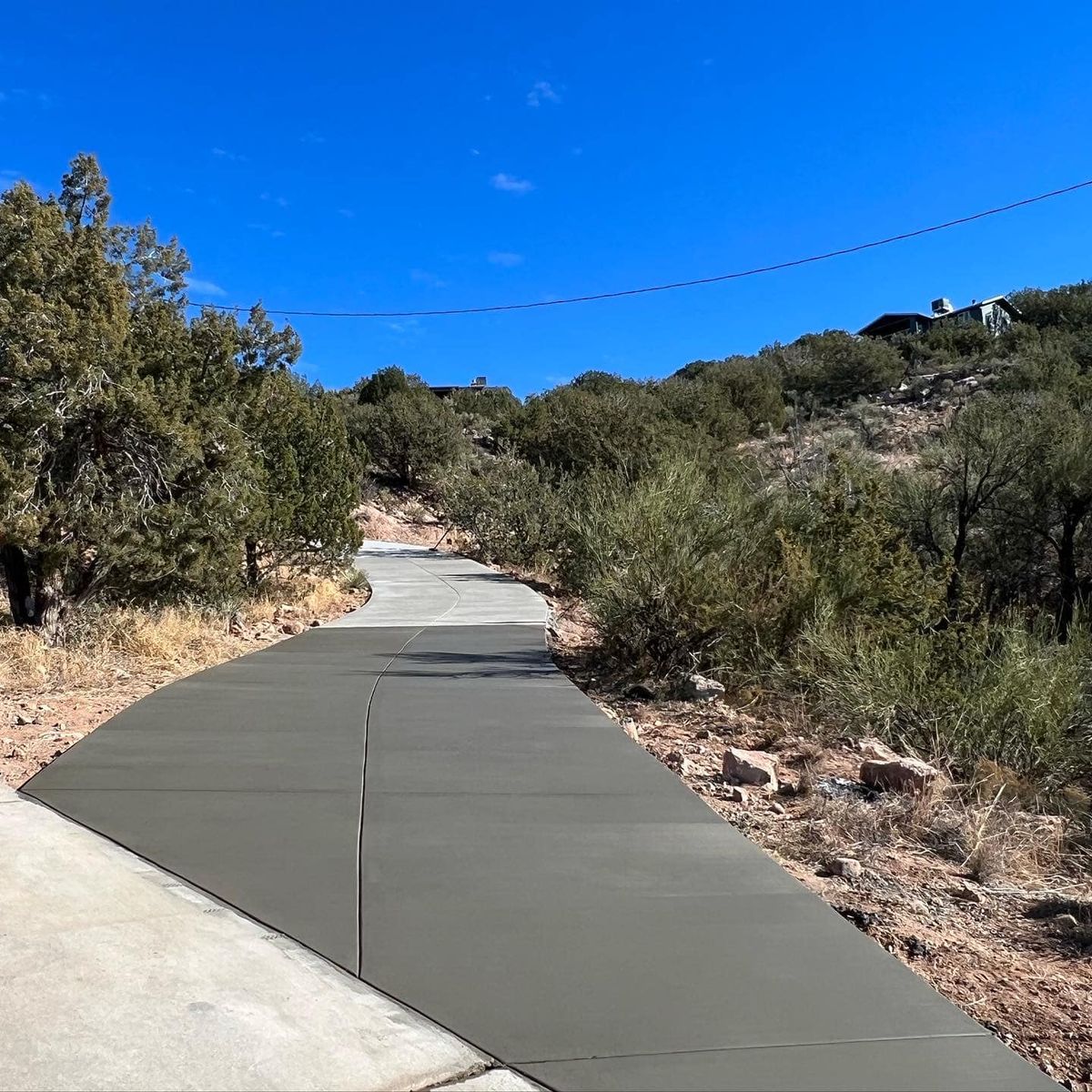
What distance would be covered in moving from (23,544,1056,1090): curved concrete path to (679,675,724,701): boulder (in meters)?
1.31

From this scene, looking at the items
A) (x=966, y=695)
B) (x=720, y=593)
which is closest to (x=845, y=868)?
(x=966, y=695)

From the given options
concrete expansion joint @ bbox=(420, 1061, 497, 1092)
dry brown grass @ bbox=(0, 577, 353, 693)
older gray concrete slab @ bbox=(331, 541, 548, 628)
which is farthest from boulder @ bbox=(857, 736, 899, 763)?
older gray concrete slab @ bbox=(331, 541, 548, 628)

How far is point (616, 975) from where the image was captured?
12.3 feet

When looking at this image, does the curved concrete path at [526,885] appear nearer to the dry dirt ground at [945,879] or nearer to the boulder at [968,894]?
the dry dirt ground at [945,879]

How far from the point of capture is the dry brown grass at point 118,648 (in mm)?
9641

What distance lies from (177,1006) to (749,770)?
4.26m

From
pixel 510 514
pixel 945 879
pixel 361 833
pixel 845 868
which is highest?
pixel 510 514

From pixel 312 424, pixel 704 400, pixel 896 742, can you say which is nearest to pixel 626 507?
pixel 896 742

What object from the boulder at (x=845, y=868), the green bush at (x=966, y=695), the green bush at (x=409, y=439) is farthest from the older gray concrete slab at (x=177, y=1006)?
the green bush at (x=409, y=439)

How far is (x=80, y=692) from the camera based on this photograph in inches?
366

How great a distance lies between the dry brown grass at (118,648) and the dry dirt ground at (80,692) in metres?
0.02

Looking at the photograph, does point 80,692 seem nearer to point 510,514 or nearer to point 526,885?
point 526,885

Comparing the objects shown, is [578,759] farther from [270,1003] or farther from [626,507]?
[626,507]

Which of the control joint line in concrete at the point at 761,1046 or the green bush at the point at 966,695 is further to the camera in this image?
the green bush at the point at 966,695
